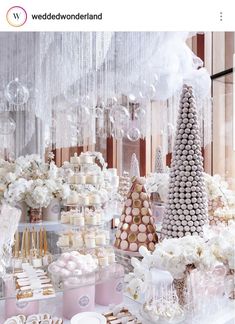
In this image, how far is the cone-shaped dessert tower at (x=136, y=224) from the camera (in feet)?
4.29

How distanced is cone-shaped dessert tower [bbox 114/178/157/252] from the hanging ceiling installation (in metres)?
0.78

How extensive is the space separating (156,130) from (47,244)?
7.58 ft

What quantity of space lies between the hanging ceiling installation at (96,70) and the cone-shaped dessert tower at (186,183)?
536mm

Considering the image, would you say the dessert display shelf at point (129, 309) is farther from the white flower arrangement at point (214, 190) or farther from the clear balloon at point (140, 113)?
the clear balloon at point (140, 113)

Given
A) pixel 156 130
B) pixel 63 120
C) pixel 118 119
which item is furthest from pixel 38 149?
pixel 156 130

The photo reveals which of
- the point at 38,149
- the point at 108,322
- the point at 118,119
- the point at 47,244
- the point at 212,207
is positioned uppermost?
the point at 118,119

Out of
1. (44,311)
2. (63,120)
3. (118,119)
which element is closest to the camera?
(44,311)

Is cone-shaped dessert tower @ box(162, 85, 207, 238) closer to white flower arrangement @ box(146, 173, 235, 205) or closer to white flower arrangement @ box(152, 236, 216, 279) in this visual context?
white flower arrangement @ box(152, 236, 216, 279)

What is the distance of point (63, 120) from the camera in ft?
13.1

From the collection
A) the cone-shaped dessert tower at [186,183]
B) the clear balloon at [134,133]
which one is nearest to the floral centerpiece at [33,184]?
the cone-shaped dessert tower at [186,183]

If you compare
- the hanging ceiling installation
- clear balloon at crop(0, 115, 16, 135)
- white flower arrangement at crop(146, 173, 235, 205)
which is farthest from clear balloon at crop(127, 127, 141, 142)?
white flower arrangement at crop(146, 173, 235, 205)

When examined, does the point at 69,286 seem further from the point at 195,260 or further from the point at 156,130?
the point at 156,130

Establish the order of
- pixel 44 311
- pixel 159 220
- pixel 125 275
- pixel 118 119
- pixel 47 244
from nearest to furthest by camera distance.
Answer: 1. pixel 44 311
2. pixel 125 275
3. pixel 47 244
4. pixel 159 220
5. pixel 118 119
